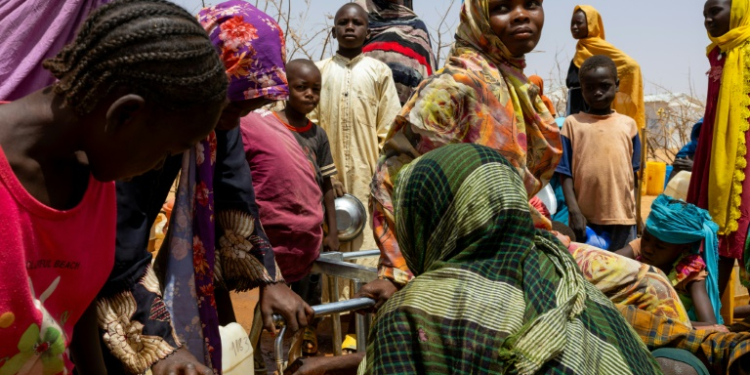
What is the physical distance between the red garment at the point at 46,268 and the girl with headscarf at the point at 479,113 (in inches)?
55.0

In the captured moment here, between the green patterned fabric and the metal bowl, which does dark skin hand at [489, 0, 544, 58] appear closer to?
the green patterned fabric

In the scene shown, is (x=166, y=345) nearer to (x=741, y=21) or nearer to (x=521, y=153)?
(x=521, y=153)

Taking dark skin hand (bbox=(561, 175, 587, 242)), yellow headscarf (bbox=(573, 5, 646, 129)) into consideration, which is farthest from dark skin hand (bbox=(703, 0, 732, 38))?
yellow headscarf (bbox=(573, 5, 646, 129))

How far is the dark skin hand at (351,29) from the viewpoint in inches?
237

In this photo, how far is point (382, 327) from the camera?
210 cm

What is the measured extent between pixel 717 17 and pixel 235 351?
4282 millimetres

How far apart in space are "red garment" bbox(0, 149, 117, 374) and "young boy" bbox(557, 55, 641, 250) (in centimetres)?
419

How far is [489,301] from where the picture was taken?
2.01 meters

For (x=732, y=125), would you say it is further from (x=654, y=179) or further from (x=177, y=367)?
(x=654, y=179)

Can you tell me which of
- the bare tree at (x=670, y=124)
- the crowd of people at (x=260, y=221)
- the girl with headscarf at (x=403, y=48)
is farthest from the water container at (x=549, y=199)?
the bare tree at (x=670, y=124)

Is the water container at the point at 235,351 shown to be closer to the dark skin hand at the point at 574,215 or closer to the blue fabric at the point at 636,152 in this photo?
the dark skin hand at the point at 574,215

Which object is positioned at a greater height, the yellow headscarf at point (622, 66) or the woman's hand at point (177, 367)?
the woman's hand at point (177, 367)

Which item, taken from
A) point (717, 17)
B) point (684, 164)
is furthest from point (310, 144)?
point (684, 164)

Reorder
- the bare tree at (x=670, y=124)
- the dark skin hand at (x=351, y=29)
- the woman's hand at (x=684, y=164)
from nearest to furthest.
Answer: the dark skin hand at (x=351, y=29) → the woman's hand at (x=684, y=164) → the bare tree at (x=670, y=124)
